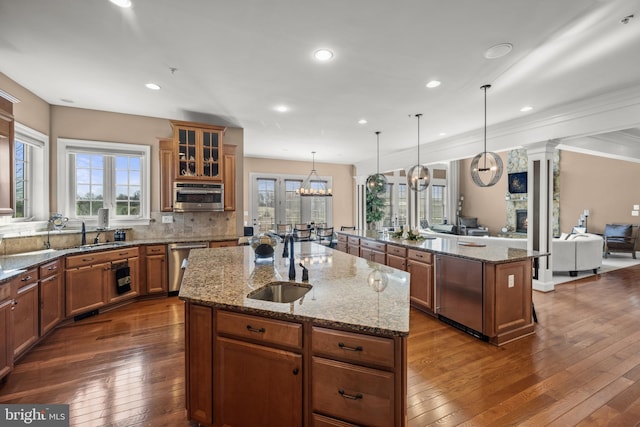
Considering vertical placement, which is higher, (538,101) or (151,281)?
(538,101)

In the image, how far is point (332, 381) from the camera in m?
1.34

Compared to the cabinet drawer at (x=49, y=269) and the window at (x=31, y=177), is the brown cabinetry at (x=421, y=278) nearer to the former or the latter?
the cabinet drawer at (x=49, y=269)

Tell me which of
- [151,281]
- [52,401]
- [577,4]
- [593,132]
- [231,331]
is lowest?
[52,401]

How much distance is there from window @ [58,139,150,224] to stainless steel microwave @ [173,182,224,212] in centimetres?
61

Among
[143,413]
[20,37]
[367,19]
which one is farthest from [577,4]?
[20,37]

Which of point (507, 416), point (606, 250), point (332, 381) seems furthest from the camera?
point (606, 250)

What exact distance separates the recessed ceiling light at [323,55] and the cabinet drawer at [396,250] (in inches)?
100

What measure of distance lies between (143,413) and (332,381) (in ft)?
4.77

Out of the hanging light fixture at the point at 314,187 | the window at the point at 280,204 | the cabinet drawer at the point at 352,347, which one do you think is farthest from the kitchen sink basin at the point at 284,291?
the window at the point at 280,204

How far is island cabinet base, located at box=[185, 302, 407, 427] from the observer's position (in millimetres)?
1265

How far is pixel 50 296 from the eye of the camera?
2.95m

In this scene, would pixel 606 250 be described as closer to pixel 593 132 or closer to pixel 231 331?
pixel 593 132

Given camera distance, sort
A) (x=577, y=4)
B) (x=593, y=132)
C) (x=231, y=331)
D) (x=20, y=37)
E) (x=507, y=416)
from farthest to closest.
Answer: (x=593, y=132), (x=20, y=37), (x=577, y=4), (x=507, y=416), (x=231, y=331)

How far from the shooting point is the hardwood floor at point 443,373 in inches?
74.1
